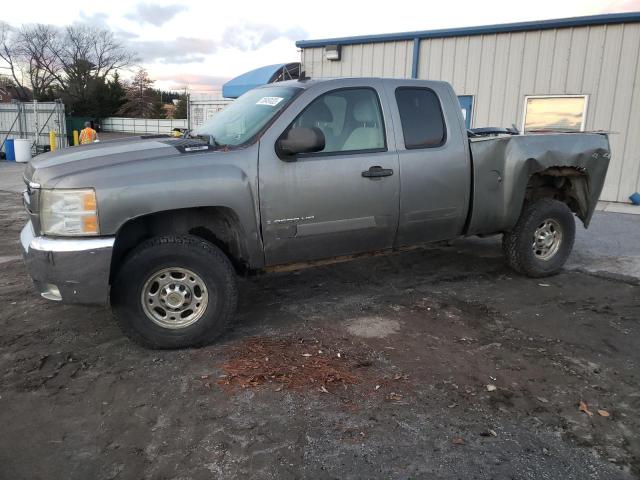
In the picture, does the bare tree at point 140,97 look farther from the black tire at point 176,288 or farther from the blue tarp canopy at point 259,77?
the black tire at point 176,288

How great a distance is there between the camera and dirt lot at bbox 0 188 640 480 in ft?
8.79

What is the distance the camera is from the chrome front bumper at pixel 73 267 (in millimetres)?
3449

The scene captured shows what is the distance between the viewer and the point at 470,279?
5.80 metres

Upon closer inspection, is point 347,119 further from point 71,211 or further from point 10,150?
point 10,150

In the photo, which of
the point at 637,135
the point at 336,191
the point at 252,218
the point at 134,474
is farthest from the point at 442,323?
the point at 637,135

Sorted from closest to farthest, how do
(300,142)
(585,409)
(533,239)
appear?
(585,409) < (300,142) < (533,239)

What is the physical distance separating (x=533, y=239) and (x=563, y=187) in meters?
0.88

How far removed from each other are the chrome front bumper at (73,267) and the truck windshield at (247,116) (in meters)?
1.29

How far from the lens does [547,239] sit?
580 cm

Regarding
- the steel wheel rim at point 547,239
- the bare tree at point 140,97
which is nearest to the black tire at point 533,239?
the steel wheel rim at point 547,239

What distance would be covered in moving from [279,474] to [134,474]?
708mm

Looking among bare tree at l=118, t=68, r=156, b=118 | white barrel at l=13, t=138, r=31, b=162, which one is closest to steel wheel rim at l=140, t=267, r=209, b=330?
white barrel at l=13, t=138, r=31, b=162

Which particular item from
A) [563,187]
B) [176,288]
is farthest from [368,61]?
[176,288]

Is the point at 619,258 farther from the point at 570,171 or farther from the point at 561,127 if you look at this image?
the point at 561,127
